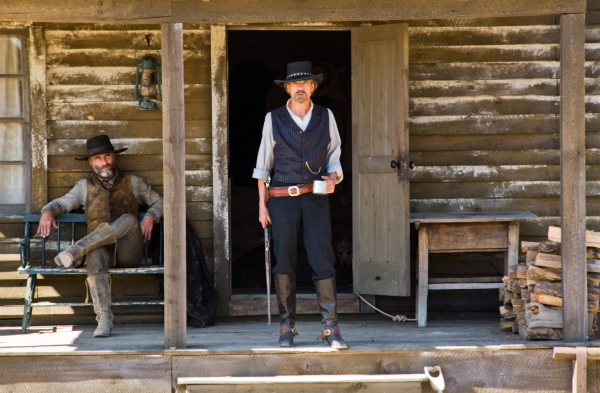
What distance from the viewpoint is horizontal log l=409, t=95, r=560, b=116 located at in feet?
20.7

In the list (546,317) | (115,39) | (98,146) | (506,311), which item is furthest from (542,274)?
(115,39)

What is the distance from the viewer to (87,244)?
5.70 m

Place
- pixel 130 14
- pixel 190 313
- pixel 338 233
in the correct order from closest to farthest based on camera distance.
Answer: pixel 130 14
pixel 190 313
pixel 338 233

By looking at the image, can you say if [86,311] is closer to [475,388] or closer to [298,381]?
[298,381]

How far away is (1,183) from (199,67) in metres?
1.84

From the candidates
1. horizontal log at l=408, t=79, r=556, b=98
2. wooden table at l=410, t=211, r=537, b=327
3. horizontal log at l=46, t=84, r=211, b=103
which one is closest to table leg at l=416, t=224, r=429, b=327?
wooden table at l=410, t=211, r=537, b=327

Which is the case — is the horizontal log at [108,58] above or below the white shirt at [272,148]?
above

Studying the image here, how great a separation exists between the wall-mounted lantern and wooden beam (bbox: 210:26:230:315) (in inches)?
17.5

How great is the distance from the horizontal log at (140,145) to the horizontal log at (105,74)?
0.46m

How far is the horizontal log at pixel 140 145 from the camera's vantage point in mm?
6234

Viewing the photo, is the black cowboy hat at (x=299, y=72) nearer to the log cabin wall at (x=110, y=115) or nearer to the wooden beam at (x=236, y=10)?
the wooden beam at (x=236, y=10)

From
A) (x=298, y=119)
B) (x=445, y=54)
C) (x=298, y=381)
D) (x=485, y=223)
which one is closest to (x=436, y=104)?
(x=445, y=54)

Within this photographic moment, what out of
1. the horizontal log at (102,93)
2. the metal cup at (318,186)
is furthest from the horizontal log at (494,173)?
the horizontal log at (102,93)

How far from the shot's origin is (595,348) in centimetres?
491
